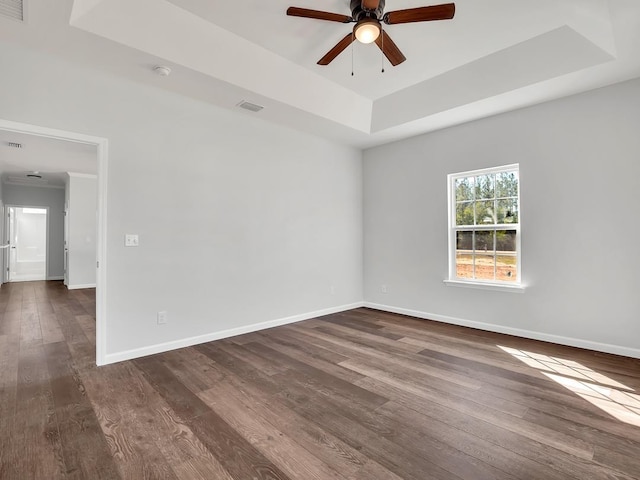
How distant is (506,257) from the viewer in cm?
405

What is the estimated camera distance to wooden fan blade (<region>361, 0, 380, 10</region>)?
7.41ft

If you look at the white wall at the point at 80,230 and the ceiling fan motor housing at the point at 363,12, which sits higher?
the ceiling fan motor housing at the point at 363,12

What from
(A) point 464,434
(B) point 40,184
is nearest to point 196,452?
(A) point 464,434

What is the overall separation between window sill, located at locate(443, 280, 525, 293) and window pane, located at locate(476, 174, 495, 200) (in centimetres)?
115

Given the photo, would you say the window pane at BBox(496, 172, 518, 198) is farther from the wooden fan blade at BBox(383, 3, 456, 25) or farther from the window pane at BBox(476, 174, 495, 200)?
the wooden fan blade at BBox(383, 3, 456, 25)

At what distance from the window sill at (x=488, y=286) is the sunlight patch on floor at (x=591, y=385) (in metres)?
0.83

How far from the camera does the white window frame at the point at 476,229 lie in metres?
3.91

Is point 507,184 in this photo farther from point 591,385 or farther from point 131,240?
point 131,240

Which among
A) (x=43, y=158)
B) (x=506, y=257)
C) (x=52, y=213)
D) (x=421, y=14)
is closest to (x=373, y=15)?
(x=421, y=14)

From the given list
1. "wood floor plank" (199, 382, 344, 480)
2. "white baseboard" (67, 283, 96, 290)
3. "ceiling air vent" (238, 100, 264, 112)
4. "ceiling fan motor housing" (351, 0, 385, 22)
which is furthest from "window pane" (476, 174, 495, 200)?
"white baseboard" (67, 283, 96, 290)

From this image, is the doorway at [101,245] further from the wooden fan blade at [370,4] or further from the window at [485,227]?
the window at [485,227]

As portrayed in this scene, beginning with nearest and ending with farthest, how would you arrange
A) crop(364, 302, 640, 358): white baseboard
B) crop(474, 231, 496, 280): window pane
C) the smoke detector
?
1. the smoke detector
2. crop(364, 302, 640, 358): white baseboard
3. crop(474, 231, 496, 280): window pane

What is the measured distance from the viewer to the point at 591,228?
3389mm

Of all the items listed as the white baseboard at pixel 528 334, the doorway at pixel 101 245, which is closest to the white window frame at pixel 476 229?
the white baseboard at pixel 528 334
